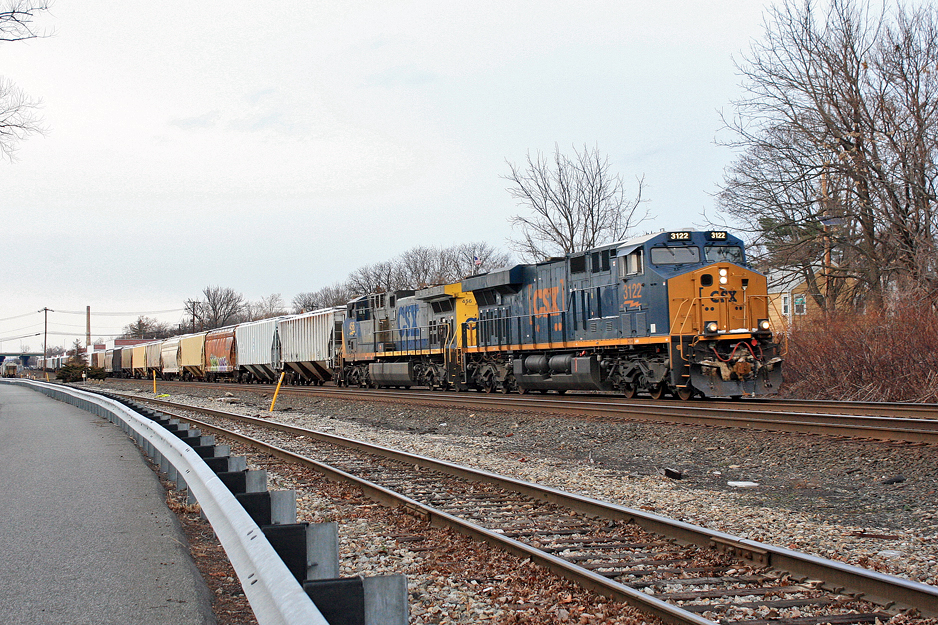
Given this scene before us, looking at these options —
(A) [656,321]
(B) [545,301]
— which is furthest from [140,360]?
(A) [656,321]

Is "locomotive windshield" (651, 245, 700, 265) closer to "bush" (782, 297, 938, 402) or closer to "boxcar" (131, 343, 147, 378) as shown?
"bush" (782, 297, 938, 402)

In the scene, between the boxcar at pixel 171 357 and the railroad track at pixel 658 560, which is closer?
the railroad track at pixel 658 560

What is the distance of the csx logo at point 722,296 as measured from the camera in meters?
15.2

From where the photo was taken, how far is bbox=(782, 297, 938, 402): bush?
14.8m

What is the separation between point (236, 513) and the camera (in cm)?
381

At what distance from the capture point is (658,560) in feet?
16.0

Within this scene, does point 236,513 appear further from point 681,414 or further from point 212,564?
point 681,414

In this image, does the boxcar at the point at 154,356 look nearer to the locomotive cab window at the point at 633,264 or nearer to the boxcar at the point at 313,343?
the boxcar at the point at 313,343

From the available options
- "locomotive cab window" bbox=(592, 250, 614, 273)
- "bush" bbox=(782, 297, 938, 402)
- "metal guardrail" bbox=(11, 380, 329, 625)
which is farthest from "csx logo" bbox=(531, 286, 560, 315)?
"metal guardrail" bbox=(11, 380, 329, 625)

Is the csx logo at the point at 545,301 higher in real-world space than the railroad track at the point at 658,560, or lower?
higher

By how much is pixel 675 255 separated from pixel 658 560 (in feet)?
37.9

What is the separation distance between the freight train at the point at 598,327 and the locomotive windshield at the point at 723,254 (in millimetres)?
23

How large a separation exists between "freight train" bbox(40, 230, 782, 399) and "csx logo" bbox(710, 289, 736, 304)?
0.08 feet

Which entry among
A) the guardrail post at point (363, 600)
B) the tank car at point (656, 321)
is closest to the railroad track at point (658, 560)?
the guardrail post at point (363, 600)
